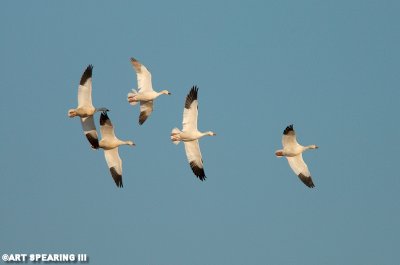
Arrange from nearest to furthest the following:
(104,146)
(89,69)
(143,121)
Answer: (89,69) < (104,146) < (143,121)

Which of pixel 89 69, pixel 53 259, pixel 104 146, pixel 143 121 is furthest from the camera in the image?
pixel 143 121

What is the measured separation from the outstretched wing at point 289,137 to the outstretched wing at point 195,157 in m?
3.09

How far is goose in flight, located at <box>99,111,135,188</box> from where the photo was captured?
94.0ft

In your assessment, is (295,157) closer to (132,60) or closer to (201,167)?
(201,167)

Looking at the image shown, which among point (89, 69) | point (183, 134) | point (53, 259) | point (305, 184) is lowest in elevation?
point (53, 259)

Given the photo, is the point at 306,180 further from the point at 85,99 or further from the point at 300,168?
the point at 85,99

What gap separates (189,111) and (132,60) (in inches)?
175

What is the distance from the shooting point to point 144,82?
31.3 meters

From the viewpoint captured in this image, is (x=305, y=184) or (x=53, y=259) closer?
(x=53, y=259)

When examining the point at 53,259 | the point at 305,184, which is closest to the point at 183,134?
the point at 305,184

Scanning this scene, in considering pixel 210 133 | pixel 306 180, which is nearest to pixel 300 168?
pixel 306 180

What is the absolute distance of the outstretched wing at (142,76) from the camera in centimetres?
3114

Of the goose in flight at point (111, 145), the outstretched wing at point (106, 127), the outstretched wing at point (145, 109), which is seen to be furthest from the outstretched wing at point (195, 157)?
the outstretched wing at point (145, 109)

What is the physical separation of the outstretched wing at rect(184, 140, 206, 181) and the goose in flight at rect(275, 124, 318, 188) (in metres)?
2.85
